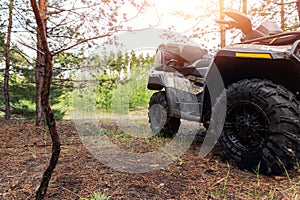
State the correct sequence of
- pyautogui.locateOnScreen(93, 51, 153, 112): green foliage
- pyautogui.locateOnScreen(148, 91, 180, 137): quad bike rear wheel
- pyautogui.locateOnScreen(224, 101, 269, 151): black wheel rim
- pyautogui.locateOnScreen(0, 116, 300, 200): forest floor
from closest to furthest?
pyautogui.locateOnScreen(0, 116, 300, 200): forest floor < pyautogui.locateOnScreen(224, 101, 269, 151): black wheel rim < pyautogui.locateOnScreen(148, 91, 180, 137): quad bike rear wheel < pyautogui.locateOnScreen(93, 51, 153, 112): green foliage

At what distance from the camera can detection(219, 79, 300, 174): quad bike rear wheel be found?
152cm

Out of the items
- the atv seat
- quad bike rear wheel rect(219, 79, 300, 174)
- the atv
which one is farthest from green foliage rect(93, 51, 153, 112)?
quad bike rear wheel rect(219, 79, 300, 174)

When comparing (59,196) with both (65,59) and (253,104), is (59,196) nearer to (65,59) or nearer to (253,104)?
Result: (253,104)

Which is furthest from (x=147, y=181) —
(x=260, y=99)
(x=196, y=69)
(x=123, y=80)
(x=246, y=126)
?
(x=123, y=80)

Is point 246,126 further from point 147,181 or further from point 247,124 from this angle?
point 147,181

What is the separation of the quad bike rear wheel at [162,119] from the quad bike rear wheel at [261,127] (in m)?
1.27

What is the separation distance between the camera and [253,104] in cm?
170

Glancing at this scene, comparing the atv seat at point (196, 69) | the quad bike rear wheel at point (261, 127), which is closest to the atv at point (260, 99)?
the quad bike rear wheel at point (261, 127)

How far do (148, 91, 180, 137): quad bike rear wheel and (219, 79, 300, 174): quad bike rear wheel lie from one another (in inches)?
50.1

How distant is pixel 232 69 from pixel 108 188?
4.28ft

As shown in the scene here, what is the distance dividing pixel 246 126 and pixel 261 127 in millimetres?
102

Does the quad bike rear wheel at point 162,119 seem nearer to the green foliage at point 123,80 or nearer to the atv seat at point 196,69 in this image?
the atv seat at point 196,69

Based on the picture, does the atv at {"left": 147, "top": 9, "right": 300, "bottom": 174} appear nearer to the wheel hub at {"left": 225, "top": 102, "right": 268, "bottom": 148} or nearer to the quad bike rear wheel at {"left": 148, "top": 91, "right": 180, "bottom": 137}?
the wheel hub at {"left": 225, "top": 102, "right": 268, "bottom": 148}

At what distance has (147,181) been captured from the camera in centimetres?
154
